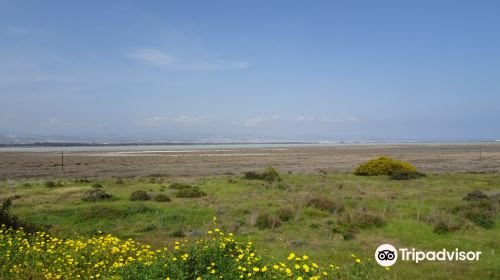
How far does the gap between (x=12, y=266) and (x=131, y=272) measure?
2962 mm

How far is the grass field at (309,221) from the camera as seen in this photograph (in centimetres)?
1162

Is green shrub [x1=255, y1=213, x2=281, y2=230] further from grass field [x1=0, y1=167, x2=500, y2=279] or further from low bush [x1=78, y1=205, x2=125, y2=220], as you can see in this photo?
low bush [x1=78, y1=205, x2=125, y2=220]

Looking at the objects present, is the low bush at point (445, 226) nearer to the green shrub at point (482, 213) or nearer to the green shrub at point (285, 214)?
the green shrub at point (482, 213)

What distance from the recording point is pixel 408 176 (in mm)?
30922

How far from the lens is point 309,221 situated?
628 inches

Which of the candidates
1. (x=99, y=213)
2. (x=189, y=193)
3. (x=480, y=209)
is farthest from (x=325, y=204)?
(x=99, y=213)

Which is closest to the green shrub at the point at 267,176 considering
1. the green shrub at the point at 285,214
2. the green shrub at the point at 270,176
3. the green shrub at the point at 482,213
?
the green shrub at the point at 270,176

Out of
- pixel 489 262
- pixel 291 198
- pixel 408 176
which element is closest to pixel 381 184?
pixel 408 176

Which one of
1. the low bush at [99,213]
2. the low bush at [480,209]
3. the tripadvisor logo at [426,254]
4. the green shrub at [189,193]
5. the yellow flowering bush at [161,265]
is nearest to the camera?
the yellow flowering bush at [161,265]

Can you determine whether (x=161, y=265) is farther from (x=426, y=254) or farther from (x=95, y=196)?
(x=95, y=196)

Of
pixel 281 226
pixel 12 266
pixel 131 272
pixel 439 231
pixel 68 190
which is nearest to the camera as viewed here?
pixel 131 272

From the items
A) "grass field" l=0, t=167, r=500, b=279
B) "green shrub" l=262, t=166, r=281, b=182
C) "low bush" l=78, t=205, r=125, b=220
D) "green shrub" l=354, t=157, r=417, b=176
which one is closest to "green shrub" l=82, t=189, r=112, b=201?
"grass field" l=0, t=167, r=500, b=279

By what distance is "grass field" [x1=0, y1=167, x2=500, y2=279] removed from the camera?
1162cm

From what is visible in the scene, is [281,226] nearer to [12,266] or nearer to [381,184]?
[12,266]
